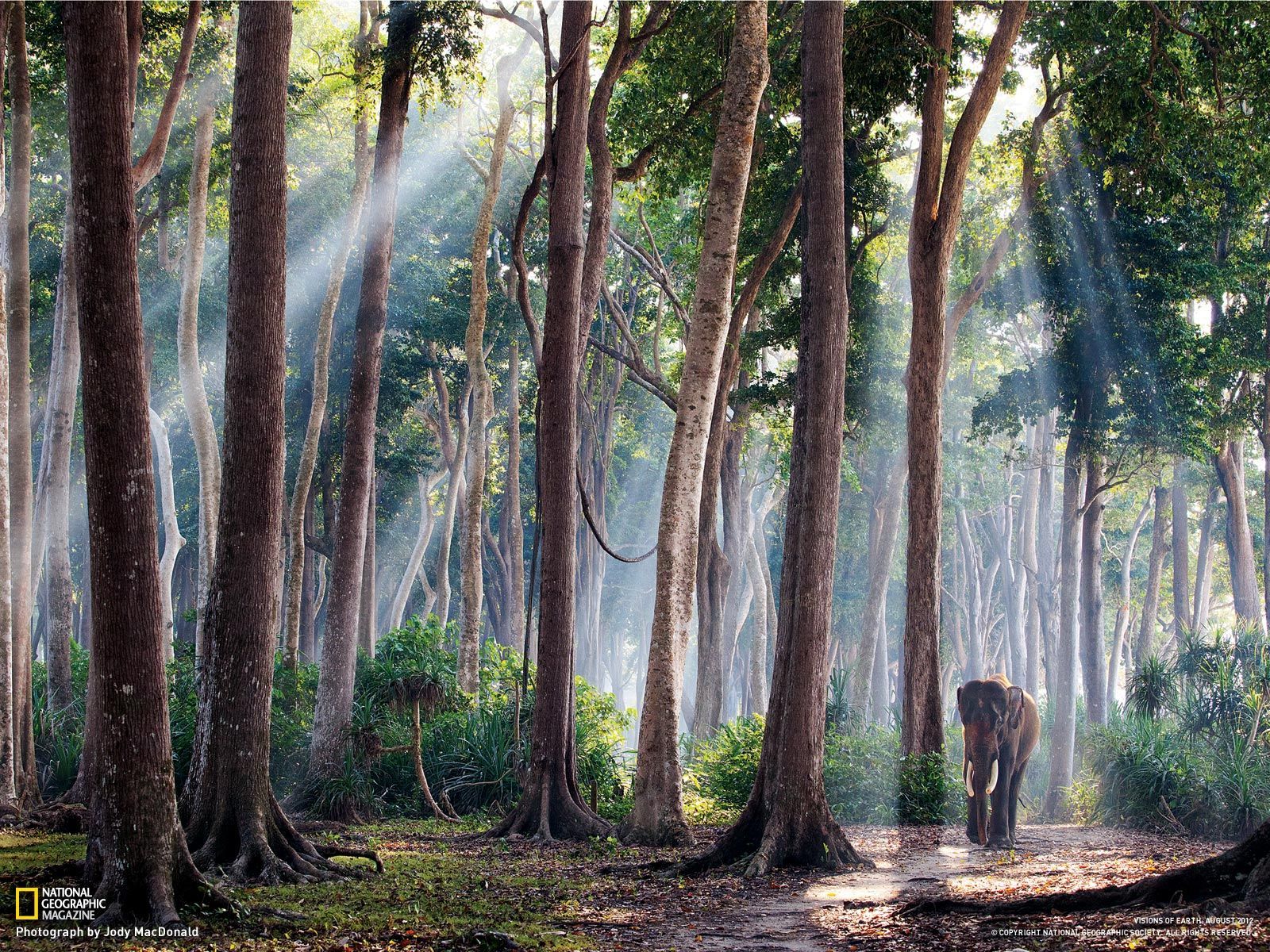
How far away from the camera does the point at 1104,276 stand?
21.3 m

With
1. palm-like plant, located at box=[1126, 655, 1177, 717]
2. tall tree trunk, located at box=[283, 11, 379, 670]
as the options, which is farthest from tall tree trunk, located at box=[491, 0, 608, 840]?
palm-like plant, located at box=[1126, 655, 1177, 717]

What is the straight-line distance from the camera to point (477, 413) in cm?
2200

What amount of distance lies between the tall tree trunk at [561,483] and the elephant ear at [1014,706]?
4970mm

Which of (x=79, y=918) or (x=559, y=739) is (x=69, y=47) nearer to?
(x=79, y=918)

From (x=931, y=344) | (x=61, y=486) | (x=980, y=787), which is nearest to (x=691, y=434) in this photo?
(x=980, y=787)

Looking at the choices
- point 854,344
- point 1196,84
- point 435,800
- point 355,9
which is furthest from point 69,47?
point 355,9

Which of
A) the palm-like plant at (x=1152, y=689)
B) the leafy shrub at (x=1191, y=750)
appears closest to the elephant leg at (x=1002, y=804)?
the leafy shrub at (x=1191, y=750)

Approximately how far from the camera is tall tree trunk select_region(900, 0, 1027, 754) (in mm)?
16234

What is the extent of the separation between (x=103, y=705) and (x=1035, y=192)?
19228 mm

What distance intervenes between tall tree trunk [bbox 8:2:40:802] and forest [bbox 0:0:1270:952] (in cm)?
8

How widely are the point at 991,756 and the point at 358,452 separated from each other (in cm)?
880

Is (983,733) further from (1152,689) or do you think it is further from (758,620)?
(758,620)

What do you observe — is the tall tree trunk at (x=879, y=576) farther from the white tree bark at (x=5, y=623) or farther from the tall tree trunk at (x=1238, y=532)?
the white tree bark at (x=5, y=623)

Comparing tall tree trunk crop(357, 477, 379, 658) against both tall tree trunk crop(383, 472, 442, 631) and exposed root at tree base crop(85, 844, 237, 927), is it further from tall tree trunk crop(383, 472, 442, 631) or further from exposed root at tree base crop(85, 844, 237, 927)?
exposed root at tree base crop(85, 844, 237, 927)
